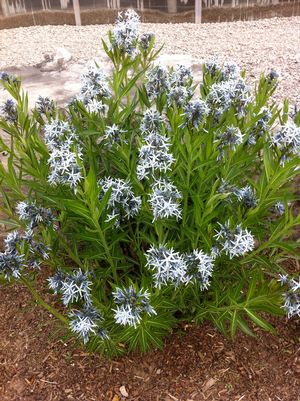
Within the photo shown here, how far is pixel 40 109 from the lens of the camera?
2.17 metres

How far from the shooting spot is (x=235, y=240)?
1.67 meters

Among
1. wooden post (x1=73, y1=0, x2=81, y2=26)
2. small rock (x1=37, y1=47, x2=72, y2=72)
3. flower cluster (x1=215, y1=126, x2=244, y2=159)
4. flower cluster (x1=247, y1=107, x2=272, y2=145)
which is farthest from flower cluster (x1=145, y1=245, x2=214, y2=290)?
wooden post (x1=73, y1=0, x2=81, y2=26)

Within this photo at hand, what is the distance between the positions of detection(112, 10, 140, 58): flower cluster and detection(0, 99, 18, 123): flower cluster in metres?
0.51

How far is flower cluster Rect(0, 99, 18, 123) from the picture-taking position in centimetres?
196

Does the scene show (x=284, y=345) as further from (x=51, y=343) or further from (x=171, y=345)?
(x=51, y=343)

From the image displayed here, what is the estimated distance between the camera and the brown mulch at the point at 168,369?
227 cm

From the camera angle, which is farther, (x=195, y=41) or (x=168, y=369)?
(x=195, y=41)

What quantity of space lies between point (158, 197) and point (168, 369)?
1.18 m

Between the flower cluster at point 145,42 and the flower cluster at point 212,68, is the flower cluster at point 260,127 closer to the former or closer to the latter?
the flower cluster at point 212,68

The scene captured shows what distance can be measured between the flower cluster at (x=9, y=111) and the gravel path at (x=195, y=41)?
11.9ft

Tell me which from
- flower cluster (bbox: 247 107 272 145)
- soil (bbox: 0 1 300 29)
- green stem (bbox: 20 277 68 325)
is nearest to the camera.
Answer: green stem (bbox: 20 277 68 325)

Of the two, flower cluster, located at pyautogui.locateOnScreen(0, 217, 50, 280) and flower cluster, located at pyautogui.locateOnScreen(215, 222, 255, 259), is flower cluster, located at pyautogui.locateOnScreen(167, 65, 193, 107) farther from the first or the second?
flower cluster, located at pyautogui.locateOnScreen(0, 217, 50, 280)

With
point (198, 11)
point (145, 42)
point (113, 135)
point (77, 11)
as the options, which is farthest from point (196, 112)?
point (77, 11)

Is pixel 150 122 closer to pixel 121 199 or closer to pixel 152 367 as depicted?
pixel 121 199
